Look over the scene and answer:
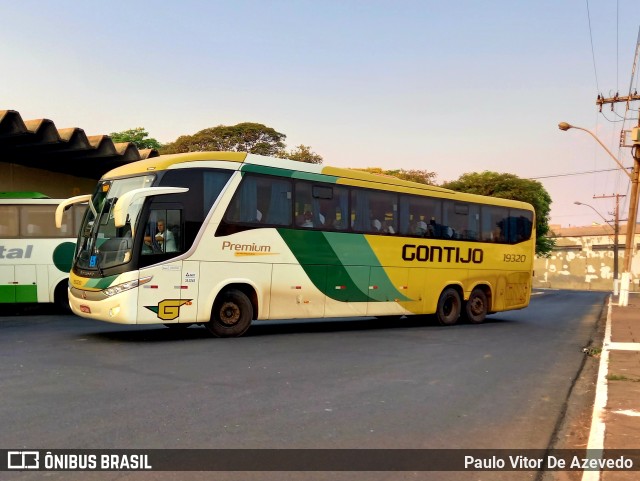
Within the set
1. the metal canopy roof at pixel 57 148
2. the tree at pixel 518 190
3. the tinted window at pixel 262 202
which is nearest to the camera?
the tinted window at pixel 262 202

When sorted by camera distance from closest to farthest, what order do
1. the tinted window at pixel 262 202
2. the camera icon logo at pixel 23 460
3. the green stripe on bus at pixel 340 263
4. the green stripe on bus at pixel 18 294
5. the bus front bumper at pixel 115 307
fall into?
the camera icon logo at pixel 23 460 < the bus front bumper at pixel 115 307 < the tinted window at pixel 262 202 < the green stripe on bus at pixel 340 263 < the green stripe on bus at pixel 18 294

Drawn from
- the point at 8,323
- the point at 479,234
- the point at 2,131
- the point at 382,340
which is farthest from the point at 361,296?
the point at 2,131

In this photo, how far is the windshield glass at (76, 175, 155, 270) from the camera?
11.3 meters

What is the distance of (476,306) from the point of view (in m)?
18.5

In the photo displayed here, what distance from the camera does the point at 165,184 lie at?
457 inches

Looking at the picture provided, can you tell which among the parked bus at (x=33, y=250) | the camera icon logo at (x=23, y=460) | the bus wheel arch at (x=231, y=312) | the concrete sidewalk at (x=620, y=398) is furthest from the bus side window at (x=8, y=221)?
the concrete sidewalk at (x=620, y=398)

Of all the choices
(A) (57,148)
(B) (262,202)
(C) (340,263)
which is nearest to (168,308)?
(B) (262,202)

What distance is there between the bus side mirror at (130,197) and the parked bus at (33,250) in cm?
811

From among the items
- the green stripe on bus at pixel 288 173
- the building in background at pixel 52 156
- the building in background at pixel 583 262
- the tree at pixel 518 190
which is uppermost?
the tree at pixel 518 190

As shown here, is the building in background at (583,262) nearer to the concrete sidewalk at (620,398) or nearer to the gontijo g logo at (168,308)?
the concrete sidewalk at (620,398)

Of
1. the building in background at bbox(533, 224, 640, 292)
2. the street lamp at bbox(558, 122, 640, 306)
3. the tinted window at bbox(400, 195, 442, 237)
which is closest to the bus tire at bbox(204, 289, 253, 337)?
the tinted window at bbox(400, 195, 442, 237)

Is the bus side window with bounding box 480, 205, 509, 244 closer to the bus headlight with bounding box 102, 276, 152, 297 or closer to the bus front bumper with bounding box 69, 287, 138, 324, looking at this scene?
the bus headlight with bounding box 102, 276, 152, 297

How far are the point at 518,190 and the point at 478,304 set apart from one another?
4418cm

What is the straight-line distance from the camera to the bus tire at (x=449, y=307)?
17.2 m
